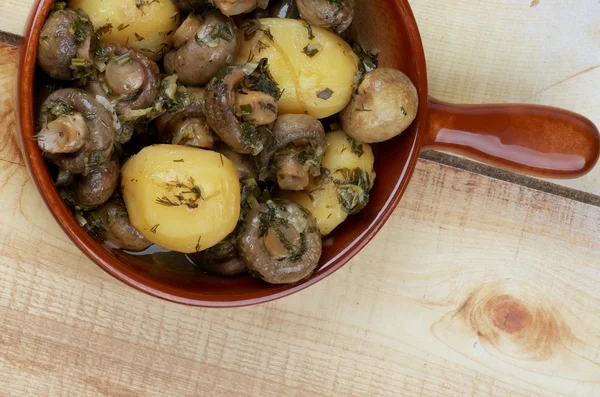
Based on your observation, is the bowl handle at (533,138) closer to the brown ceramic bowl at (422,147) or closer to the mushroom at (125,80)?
the brown ceramic bowl at (422,147)

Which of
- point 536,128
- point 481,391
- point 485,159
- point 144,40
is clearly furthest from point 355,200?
point 481,391

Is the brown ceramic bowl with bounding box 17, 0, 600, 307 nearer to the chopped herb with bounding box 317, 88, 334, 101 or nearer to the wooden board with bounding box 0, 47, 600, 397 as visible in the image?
the chopped herb with bounding box 317, 88, 334, 101

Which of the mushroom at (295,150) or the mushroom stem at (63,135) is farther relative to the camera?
the mushroom at (295,150)

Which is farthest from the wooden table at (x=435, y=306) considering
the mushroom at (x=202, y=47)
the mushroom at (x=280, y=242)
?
the mushroom at (x=202, y=47)

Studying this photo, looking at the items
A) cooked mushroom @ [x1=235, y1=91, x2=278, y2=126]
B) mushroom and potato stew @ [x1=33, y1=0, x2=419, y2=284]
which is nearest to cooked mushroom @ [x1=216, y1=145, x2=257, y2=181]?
mushroom and potato stew @ [x1=33, y1=0, x2=419, y2=284]

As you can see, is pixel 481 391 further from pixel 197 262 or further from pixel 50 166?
pixel 50 166

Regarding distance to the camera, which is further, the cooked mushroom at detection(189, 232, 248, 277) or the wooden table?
the wooden table

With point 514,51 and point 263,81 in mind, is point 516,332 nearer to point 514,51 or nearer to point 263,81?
point 514,51
